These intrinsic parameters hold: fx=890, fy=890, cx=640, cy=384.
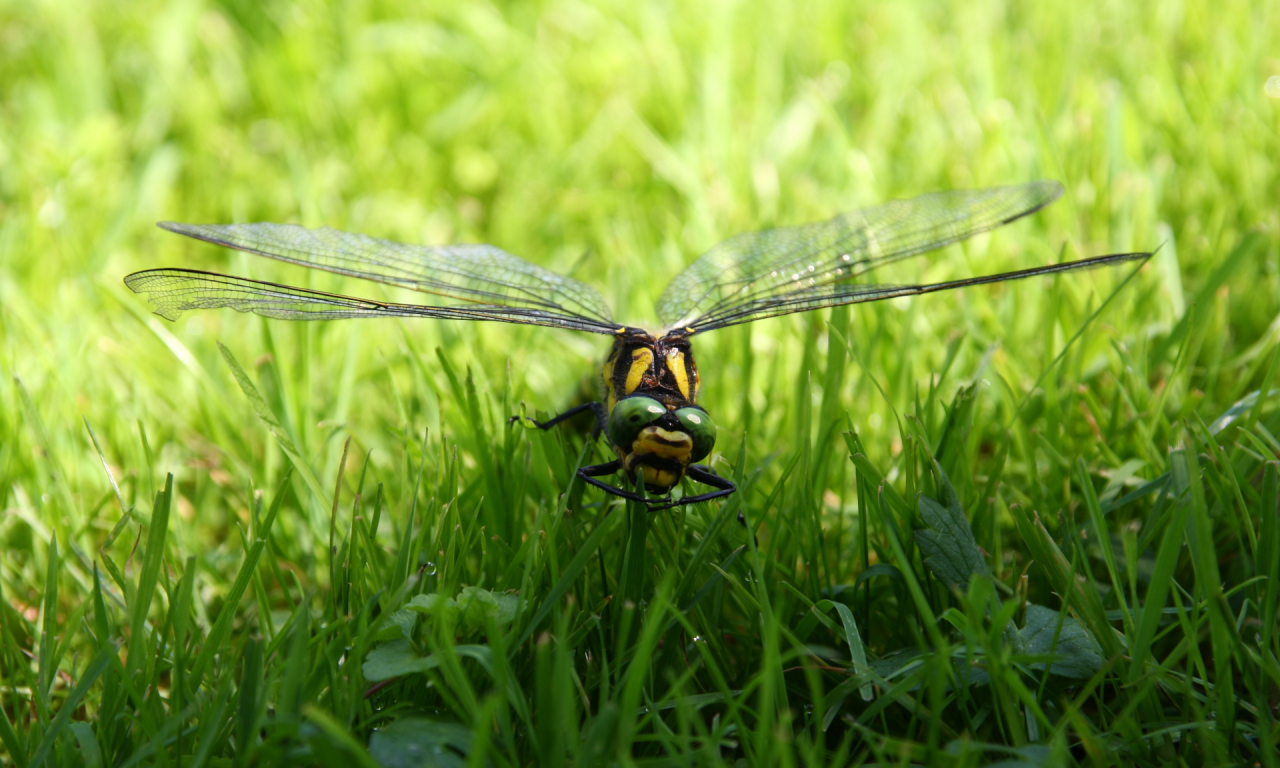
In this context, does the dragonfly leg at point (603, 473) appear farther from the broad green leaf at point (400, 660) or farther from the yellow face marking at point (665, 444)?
the broad green leaf at point (400, 660)

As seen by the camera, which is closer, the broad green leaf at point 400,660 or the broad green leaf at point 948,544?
the broad green leaf at point 400,660

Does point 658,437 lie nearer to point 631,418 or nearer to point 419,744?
point 631,418

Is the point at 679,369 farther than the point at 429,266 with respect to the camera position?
No

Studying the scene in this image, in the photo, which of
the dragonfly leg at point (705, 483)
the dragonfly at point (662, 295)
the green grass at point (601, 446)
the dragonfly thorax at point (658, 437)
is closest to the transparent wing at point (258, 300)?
the dragonfly at point (662, 295)

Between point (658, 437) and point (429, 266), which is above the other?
point (429, 266)

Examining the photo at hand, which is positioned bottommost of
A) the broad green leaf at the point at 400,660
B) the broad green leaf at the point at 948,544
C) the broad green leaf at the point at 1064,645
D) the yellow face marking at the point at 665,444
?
the broad green leaf at the point at 1064,645

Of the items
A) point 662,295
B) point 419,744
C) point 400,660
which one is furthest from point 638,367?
point 419,744

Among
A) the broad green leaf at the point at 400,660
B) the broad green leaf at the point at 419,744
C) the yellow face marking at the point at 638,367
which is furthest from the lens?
the yellow face marking at the point at 638,367

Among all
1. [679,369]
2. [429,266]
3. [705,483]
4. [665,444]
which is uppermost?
[429,266]
